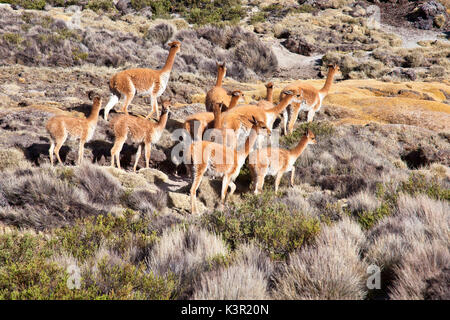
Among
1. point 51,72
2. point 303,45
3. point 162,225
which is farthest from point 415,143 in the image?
point 303,45

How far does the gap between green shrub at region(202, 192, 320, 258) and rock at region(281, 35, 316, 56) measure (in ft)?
88.8

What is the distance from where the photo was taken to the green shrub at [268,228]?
390 cm

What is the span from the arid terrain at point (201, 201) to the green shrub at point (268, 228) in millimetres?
27

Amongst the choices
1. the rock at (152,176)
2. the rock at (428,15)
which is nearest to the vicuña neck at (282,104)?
the rock at (152,176)

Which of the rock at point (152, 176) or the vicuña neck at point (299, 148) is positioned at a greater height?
the vicuña neck at point (299, 148)

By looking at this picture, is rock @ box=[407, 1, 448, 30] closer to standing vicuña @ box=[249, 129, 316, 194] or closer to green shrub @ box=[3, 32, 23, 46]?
standing vicuña @ box=[249, 129, 316, 194]

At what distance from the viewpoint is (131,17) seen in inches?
1404

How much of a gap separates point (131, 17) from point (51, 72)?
75.2 ft

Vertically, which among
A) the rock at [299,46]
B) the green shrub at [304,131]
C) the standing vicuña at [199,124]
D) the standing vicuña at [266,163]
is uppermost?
the standing vicuña at [199,124]

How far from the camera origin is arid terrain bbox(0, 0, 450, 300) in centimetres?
306

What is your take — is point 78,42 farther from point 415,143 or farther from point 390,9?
point 390,9

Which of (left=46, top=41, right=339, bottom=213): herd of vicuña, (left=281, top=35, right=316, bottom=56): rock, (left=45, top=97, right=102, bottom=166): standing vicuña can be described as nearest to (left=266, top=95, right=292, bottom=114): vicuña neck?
(left=46, top=41, right=339, bottom=213): herd of vicuña

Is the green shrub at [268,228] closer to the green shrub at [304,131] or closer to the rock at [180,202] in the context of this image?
the rock at [180,202]

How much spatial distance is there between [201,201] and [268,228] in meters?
3.52
